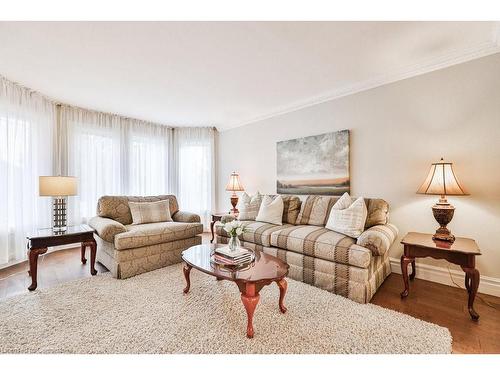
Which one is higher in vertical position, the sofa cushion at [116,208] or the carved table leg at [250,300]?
the sofa cushion at [116,208]

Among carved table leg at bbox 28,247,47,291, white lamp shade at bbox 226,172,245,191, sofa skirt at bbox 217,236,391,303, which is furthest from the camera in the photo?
white lamp shade at bbox 226,172,245,191

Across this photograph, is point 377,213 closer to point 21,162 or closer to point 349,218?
point 349,218

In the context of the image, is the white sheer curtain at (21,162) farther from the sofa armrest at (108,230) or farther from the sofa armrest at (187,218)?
the sofa armrest at (187,218)

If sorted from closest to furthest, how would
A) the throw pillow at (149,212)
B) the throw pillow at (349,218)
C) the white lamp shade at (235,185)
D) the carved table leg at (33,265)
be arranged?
1. the carved table leg at (33,265)
2. the throw pillow at (349,218)
3. the throw pillow at (149,212)
4. the white lamp shade at (235,185)

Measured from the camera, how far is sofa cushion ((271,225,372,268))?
6.61 feet

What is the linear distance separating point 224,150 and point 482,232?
422 centimetres

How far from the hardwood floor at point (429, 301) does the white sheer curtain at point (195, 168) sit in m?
2.34

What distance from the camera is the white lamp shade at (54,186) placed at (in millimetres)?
2521

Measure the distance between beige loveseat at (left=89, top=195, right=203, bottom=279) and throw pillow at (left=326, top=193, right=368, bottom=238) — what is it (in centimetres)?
186

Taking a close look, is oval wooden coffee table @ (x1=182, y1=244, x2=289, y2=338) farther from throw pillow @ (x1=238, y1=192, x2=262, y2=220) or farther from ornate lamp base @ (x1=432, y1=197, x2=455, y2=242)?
ornate lamp base @ (x1=432, y1=197, x2=455, y2=242)

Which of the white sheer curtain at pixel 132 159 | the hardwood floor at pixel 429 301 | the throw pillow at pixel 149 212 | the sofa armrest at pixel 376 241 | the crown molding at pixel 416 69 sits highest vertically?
the crown molding at pixel 416 69

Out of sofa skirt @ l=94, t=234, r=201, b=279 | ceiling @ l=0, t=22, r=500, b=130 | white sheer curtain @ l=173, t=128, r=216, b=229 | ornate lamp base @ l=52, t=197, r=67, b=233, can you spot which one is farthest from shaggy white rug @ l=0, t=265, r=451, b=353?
white sheer curtain @ l=173, t=128, r=216, b=229

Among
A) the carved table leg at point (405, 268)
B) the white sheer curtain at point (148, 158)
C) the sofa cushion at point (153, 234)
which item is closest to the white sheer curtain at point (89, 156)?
the white sheer curtain at point (148, 158)

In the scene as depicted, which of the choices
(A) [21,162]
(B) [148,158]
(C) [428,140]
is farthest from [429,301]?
(A) [21,162]
